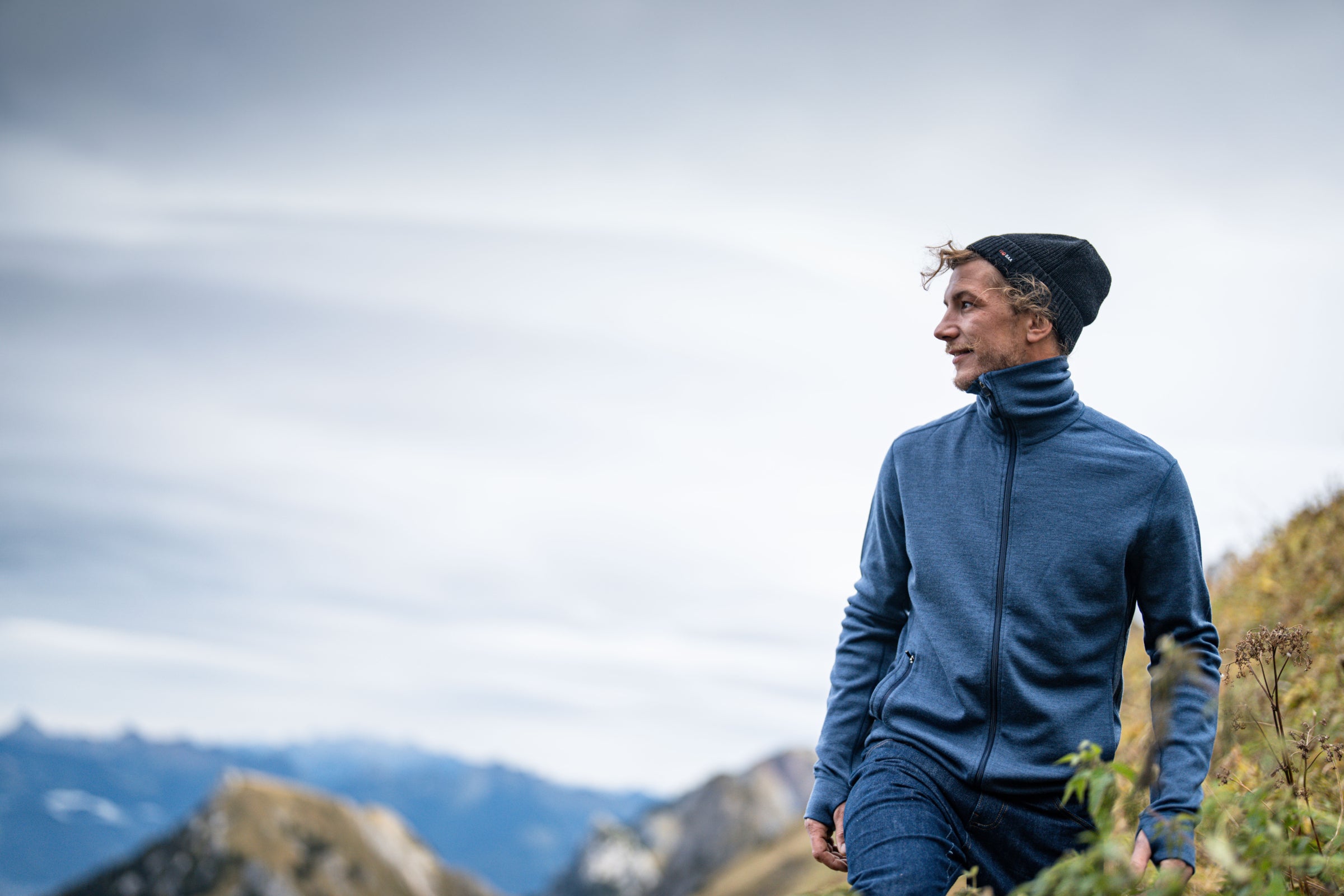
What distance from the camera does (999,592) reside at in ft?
11.3

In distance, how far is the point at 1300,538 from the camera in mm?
10031

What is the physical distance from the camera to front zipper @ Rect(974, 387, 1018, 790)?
334 centimetres

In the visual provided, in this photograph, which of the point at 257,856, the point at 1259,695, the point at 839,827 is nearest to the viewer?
the point at 839,827

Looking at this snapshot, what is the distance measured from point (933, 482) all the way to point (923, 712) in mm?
847

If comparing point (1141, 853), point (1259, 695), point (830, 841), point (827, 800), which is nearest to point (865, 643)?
point (827, 800)

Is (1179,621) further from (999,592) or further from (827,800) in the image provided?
(827,800)

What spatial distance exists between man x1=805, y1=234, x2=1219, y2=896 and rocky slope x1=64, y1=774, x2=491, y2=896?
191401 millimetres

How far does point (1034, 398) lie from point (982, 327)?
0.32 m

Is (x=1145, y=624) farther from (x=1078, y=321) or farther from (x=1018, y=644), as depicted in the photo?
(x=1078, y=321)

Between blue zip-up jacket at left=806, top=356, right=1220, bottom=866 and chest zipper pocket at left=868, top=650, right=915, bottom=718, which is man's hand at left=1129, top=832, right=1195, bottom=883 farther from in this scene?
chest zipper pocket at left=868, top=650, right=915, bottom=718

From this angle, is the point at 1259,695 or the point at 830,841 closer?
the point at 830,841

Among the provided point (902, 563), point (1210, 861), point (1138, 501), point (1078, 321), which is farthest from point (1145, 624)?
point (1210, 861)

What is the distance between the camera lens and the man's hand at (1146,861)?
9.53 ft

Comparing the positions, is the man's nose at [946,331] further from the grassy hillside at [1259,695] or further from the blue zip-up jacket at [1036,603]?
the grassy hillside at [1259,695]
